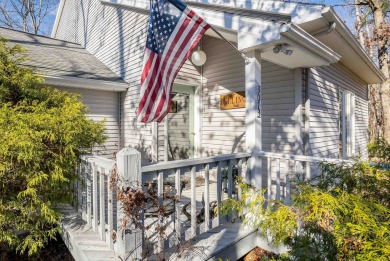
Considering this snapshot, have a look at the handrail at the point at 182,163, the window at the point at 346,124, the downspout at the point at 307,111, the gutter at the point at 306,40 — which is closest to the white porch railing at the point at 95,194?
the handrail at the point at 182,163

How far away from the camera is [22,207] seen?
108 inches

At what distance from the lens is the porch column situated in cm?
345

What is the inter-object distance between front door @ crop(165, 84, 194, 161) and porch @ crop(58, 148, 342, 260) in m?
3.11

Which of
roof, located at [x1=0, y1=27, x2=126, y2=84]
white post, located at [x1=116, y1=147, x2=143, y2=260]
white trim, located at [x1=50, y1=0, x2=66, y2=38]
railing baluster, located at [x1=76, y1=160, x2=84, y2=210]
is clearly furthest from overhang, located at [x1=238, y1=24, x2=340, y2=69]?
white trim, located at [x1=50, y1=0, x2=66, y2=38]

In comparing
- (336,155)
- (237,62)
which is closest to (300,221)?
(237,62)

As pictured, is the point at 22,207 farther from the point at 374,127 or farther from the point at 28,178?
the point at 374,127

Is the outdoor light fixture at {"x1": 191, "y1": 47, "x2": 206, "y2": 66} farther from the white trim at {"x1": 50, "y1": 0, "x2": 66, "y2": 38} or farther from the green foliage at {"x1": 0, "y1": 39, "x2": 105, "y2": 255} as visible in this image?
the white trim at {"x1": 50, "y1": 0, "x2": 66, "y2": 38}

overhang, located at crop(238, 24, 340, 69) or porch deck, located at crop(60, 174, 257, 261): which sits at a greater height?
overhang, located at crop(238, 24, 340, 69)

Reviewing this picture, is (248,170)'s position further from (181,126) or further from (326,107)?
(326,107)

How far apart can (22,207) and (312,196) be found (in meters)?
2.91

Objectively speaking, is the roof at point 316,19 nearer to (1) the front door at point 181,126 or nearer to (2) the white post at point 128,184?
(1) the front door at point 181,126

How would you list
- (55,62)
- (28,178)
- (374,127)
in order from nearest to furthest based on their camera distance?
(28,178) → (55,62) → (374,127)

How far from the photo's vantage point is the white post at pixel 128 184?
2227mm

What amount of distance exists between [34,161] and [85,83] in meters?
4.23
